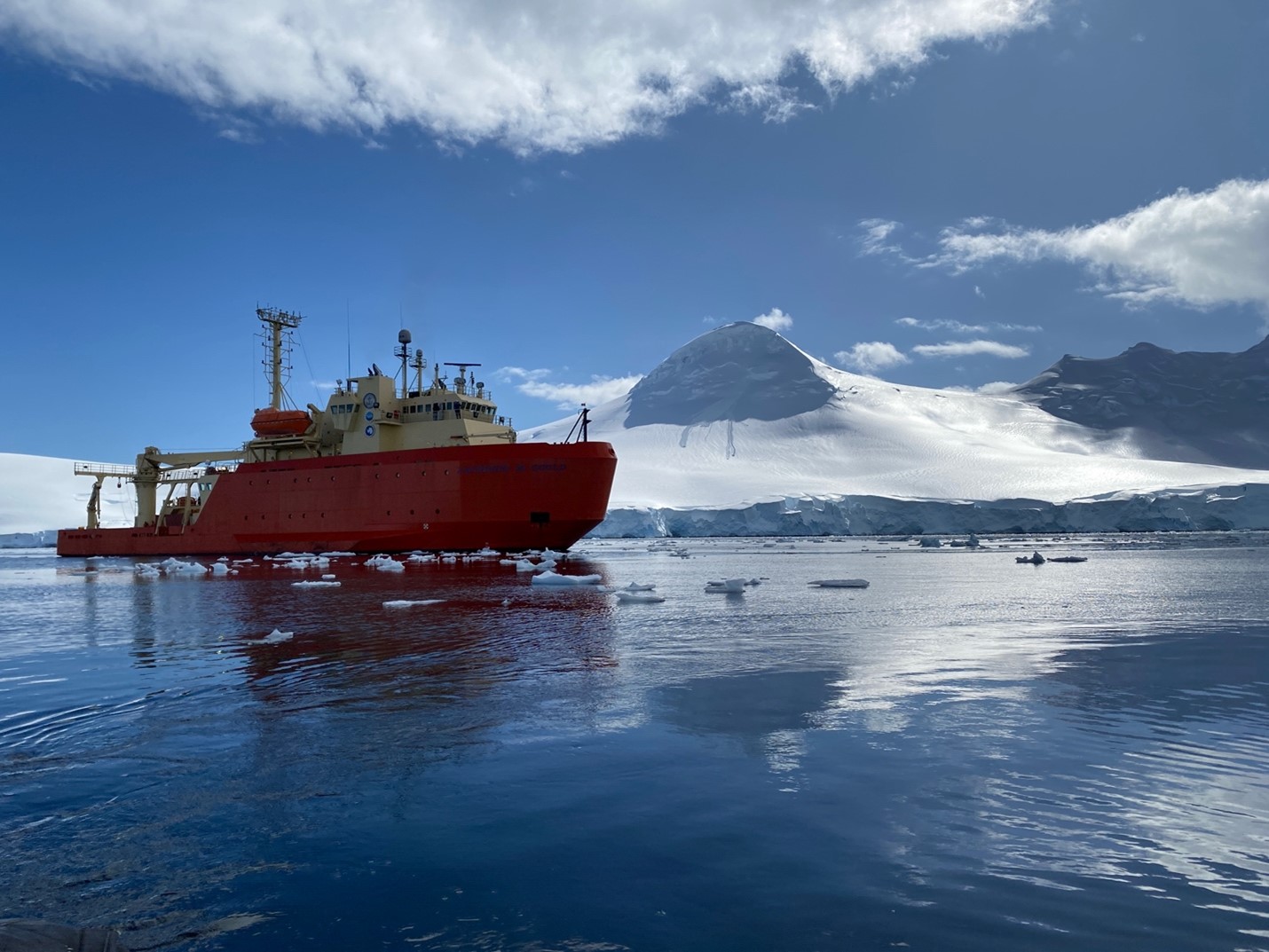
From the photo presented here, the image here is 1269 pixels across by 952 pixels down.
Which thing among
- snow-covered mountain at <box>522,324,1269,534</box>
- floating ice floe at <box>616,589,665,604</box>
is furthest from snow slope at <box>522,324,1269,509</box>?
floating ice floe at <box>616,589,665,604</box>

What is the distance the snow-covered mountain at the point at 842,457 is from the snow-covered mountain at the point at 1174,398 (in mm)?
3445

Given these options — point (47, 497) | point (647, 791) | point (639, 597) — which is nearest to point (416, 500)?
point (639, 597)

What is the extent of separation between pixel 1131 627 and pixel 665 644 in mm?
5540

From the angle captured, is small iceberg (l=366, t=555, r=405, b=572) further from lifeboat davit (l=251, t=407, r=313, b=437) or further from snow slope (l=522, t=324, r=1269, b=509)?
snow slope (l=522, t=324, r=1269, b=509)

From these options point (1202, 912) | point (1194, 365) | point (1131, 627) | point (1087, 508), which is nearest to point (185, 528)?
point (1131, 627)

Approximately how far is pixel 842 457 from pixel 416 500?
7003 centimetres

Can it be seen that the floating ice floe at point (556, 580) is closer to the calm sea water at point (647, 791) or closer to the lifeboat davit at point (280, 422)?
the calm sea water at point (647, 791)

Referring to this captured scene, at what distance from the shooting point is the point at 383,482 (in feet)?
98.5

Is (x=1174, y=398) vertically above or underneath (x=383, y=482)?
above

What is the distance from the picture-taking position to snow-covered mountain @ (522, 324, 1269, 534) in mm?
59438

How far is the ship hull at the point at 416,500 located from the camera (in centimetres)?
2769

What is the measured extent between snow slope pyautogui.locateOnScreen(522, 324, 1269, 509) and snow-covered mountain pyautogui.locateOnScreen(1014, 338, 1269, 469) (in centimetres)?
528

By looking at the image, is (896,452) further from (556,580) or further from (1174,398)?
(556,580)

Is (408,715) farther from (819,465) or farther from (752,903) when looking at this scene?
(819,465)
